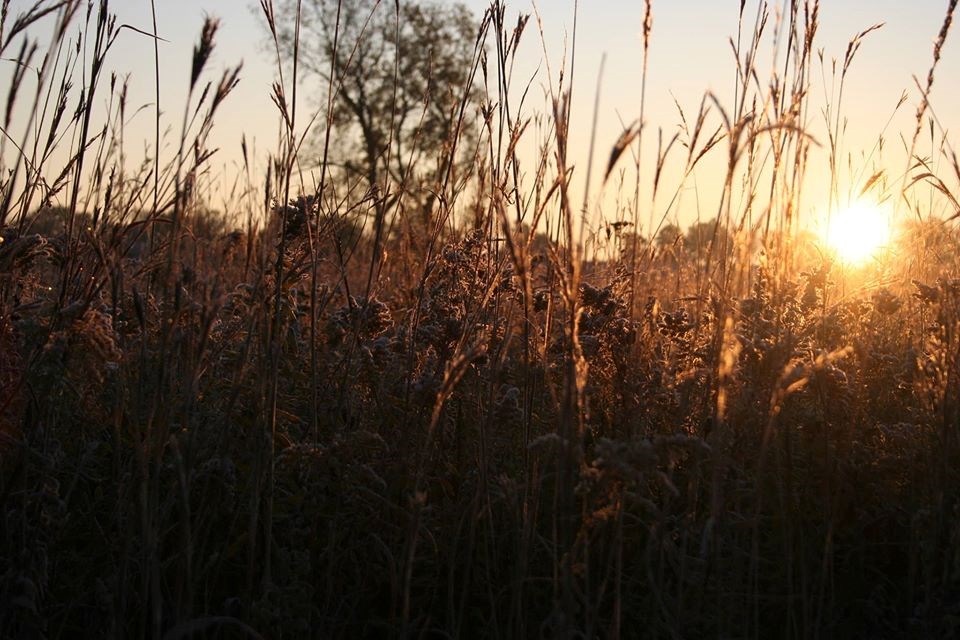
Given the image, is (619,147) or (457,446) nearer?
(619,147)

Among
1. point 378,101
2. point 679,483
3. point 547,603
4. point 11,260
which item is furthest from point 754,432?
point 378,101

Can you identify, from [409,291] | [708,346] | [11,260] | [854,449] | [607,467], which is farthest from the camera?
[409,291]

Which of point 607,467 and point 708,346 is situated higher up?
point 708,346

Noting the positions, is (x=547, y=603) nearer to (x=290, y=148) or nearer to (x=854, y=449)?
(x=854, y=449)

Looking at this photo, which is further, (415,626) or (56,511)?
(415,626)

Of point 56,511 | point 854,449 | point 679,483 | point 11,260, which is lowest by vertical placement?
point 56,511

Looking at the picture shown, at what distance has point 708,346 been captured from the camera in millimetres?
2232

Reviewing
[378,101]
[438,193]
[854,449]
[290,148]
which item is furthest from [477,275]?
[378,101]

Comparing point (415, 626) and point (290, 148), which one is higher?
point (290, 148)

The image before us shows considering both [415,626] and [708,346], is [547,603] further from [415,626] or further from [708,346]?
[708,346]

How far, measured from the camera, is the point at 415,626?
1.61 m

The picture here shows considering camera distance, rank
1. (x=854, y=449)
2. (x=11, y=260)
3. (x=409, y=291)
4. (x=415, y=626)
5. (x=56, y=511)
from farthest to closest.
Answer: (x=409, y=291) → (x=854, y=449) → (x=11, y=260) → (x=415, y=626) → (x=56, y=511)

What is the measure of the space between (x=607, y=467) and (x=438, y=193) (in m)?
1.02

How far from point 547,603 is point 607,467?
2.21 feet
